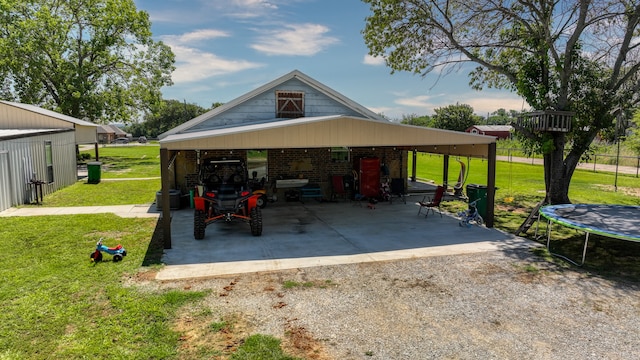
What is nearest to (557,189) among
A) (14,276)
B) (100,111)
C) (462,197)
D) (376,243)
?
(462,197)

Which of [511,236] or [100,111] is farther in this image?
[100,111]

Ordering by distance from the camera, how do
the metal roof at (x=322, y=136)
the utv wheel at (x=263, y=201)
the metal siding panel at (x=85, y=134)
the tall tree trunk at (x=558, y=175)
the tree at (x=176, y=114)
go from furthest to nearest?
1. the tree at (x=176, y=114)
2. the metal siding panel at (x=85, y=134)
3. the utv wheel at (x=263, y=201)
4. the tall tree trunk at (x=558, y=175)
5. the metal roof at (x=322, y=136)

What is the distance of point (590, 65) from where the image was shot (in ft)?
38.8

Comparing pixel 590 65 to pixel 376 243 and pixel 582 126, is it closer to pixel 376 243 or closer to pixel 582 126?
pixel 582 126

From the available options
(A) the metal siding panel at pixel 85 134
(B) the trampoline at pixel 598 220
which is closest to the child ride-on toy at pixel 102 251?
(B) the trampoline at pixel 598 220

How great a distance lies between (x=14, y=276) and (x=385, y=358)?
6.15m

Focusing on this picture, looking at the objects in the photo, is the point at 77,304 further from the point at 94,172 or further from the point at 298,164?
the point at 94,172

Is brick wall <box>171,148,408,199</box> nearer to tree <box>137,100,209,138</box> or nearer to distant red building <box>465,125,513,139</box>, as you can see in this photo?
distant red building <box>465,125,513,139</box>

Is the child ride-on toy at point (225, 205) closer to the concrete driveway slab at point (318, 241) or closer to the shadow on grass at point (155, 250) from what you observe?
the concrete driveway slab at point (318, 241)

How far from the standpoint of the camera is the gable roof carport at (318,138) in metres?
8.23

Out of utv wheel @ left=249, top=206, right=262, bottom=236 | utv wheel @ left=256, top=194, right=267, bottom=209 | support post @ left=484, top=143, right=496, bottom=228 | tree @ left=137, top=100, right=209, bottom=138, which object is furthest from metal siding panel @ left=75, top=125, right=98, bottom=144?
tree @ left=137, top=100, right=209, bottom=138

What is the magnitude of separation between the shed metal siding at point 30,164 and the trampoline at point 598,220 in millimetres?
14963

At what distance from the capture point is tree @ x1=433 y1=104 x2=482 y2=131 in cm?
6153

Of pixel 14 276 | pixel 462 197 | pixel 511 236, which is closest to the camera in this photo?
pixel 14 276
